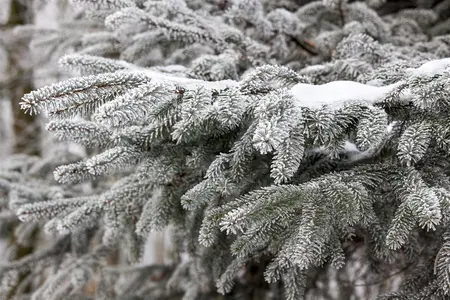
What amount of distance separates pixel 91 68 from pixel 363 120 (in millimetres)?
931

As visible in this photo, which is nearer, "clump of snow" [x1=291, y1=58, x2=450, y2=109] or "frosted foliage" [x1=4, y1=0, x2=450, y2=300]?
"frosted foliage" [x1=4, y1=0, x2=450, y2=300]

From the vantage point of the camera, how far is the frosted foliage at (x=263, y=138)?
118cm

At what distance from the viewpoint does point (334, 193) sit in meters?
1.24

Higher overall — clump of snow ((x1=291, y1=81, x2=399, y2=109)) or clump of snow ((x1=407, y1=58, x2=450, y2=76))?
clump of snow ((x1=407, y1=58, x2=450, y2=76))

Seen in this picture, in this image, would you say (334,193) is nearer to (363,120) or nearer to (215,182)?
(363,120)

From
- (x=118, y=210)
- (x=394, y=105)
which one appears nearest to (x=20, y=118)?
Answer: (x=118, y=210)

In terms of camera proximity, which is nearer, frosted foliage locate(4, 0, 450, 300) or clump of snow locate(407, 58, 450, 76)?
frosted foliage locate(4, 0, 450, 300)

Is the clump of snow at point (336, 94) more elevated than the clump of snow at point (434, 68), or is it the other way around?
the clump of snow at point (434, 68)

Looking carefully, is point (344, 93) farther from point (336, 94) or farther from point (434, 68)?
point (434, 68)

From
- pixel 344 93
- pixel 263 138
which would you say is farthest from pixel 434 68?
pixel 263 138

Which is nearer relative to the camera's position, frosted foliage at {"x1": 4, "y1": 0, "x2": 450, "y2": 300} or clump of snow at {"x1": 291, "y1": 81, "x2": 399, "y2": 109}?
frosted foliage at {"x1": 4, "y1": 0, "x2": 450, "y2": 300}

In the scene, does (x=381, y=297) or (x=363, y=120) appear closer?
(x=363, y=120)

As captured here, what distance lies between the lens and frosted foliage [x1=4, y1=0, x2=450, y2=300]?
1.18 meters

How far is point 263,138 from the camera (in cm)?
103
